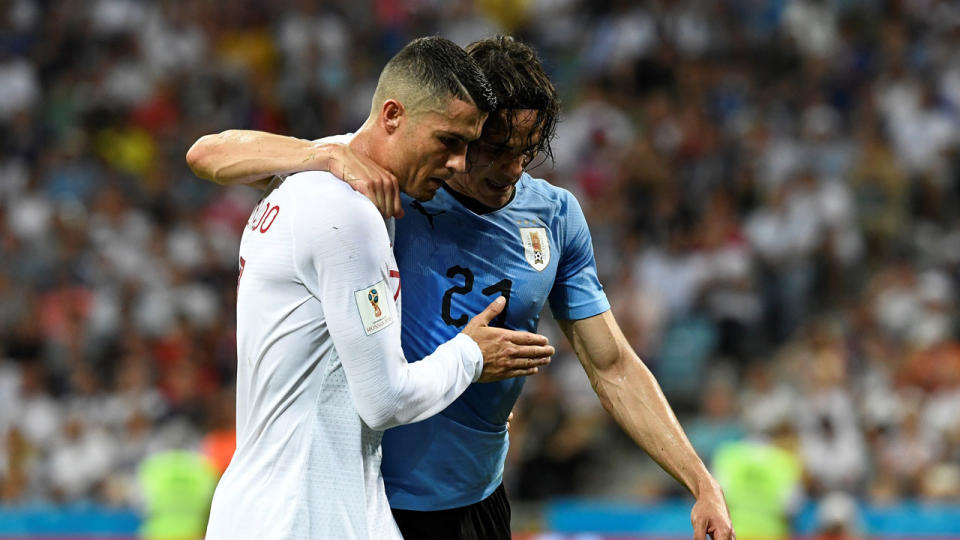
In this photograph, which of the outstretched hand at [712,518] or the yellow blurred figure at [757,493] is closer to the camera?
the outstretched hand at [712,518]

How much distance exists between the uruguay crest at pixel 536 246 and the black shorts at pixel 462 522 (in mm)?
795

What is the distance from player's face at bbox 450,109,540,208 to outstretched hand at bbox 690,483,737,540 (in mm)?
1143

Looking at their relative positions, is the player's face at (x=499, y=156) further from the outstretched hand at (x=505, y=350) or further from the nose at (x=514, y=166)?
the outstretched hand at (x=505, y=350)

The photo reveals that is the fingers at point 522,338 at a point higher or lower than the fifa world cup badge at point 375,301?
lower

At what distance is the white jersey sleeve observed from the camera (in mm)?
3145

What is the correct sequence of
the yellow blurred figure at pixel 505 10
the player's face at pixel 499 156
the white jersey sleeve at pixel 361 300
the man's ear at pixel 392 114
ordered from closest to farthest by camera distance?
1. the white jersey sleeve at pixel 361 300
2. the man's ear at pixel 392 114
3. the player's face at pixel 499 156
4. the yellow blurred figure at pixel 505 10

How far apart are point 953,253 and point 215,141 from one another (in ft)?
27.9

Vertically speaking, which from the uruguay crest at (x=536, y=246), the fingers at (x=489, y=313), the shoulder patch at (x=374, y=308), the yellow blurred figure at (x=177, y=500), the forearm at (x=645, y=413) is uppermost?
the shoulder patch at (x=374, y=308)

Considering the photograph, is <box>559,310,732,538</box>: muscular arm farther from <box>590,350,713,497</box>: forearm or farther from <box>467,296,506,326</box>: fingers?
<box>467,296,506,326</box>: fingers

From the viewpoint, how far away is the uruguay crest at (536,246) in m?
3.95

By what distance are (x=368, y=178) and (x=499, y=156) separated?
0.60m

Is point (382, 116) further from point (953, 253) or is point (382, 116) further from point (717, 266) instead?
point (953, 253)

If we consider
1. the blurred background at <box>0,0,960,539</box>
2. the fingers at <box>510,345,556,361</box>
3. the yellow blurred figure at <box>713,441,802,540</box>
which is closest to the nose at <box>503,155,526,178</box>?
the fingers at <box>510,345,556,361</box>

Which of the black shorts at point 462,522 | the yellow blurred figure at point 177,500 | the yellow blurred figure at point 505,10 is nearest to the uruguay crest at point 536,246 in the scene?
the black shorts at point 462,522
